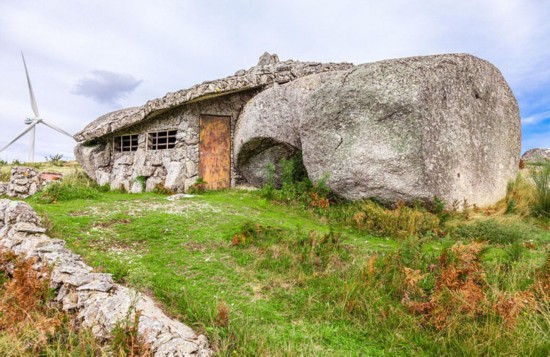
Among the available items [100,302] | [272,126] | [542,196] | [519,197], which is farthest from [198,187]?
[542,196]

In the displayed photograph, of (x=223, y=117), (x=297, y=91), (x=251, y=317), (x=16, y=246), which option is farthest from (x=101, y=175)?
(x=251, y=317)

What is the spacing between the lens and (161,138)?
52.5 ft

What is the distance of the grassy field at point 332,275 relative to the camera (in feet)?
13.3

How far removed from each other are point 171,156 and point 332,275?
11198 millimetres

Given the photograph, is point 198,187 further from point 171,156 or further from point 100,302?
point 100,302

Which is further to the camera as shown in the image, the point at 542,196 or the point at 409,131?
the point at 542,196

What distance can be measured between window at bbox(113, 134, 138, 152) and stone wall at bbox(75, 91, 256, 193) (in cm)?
26

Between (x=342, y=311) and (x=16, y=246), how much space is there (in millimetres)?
5565

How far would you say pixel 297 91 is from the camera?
1311cm

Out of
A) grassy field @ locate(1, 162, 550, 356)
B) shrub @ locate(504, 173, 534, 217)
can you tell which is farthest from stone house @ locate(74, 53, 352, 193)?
shrub @ locate(504, 173, 534, 217)

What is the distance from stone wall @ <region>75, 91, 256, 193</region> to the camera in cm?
1471

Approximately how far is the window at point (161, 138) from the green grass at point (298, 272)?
644cm

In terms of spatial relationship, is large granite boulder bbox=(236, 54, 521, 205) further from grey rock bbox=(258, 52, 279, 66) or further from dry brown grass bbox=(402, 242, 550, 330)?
grey rock bbox=(258, 52, 279, 66)

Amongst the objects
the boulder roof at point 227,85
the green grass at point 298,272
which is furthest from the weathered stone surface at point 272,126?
the green grass at point 298,272
